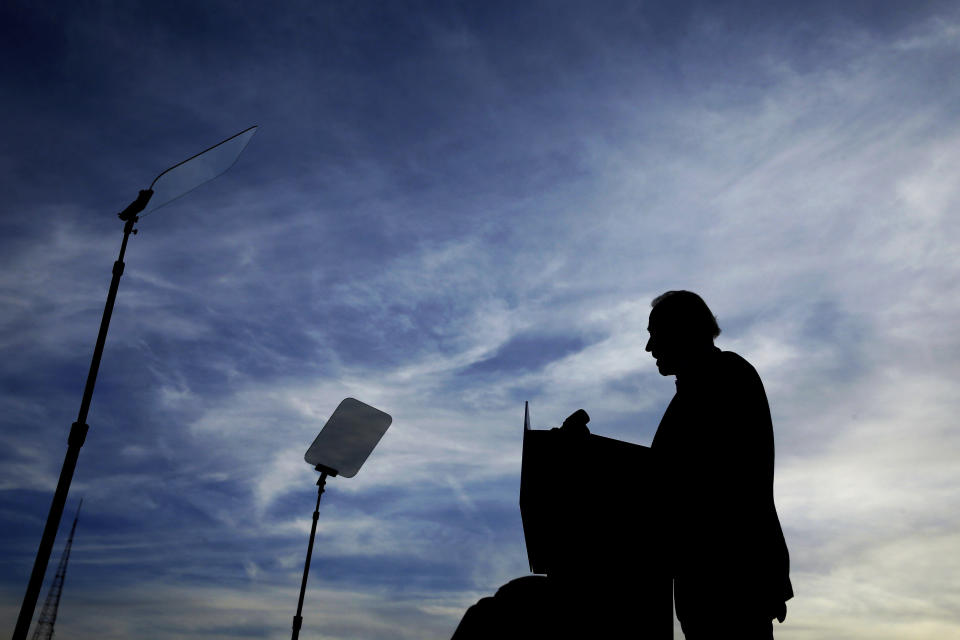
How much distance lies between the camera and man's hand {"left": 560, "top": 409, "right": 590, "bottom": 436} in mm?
1749

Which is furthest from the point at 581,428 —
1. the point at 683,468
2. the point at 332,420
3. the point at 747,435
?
the point at 332,420

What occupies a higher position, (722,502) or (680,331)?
(680,331)

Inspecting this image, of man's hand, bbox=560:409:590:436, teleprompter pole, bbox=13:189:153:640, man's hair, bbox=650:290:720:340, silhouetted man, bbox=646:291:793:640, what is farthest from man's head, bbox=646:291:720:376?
teleprompter pole, bbox=13:189:153:640

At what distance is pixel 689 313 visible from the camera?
81.7 inches

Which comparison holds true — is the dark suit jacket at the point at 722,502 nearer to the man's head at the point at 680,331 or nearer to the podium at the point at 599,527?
the podium at the point at 599,527

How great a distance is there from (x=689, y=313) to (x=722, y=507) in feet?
2.22

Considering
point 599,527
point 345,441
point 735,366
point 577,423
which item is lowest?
point 599,527

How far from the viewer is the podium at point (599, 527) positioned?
61.6 inches

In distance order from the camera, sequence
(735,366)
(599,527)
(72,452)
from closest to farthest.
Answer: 1. (599,527)
2. (735,366)
3. (72,452)

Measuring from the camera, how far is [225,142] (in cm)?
477

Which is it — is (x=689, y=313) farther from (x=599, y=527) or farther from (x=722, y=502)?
(x=599, y=527)

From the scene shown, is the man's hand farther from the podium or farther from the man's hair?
the man's hair

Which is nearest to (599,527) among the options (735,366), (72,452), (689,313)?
(735,366)

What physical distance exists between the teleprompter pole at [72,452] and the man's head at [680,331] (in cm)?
379
